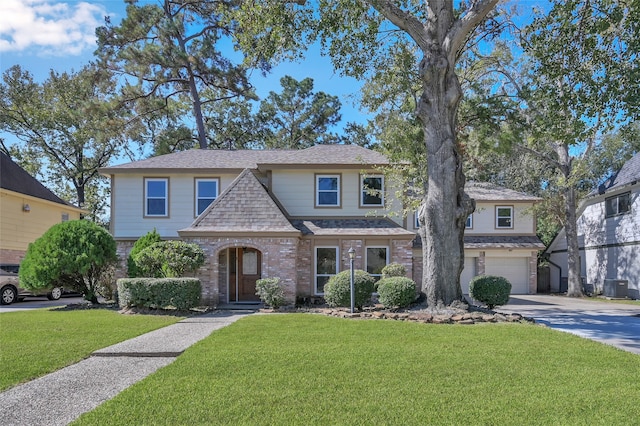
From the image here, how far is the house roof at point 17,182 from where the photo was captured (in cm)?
1814

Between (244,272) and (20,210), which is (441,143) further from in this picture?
(20,210)

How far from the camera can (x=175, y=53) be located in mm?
23703

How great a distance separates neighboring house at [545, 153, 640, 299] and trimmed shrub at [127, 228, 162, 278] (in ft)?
61.9

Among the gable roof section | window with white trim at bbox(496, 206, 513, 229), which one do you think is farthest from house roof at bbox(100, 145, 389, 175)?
window with white trim at bbox(496, 206, 513, 229)

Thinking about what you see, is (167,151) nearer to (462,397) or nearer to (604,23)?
(604,23)

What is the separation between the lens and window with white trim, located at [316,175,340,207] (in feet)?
51.8

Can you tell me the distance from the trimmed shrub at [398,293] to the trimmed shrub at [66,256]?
873 cm

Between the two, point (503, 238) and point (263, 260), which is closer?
point (263, 260)

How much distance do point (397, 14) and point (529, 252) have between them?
14.2 m

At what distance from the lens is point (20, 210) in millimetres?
18688

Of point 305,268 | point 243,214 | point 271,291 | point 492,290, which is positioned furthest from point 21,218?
point 492,290

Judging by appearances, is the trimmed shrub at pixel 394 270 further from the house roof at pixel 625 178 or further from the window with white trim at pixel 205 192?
the house roof at pixel 625 178

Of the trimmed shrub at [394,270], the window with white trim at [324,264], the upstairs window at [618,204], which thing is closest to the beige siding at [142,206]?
the window with white trim at [324,264]

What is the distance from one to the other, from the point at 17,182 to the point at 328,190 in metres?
14.1
